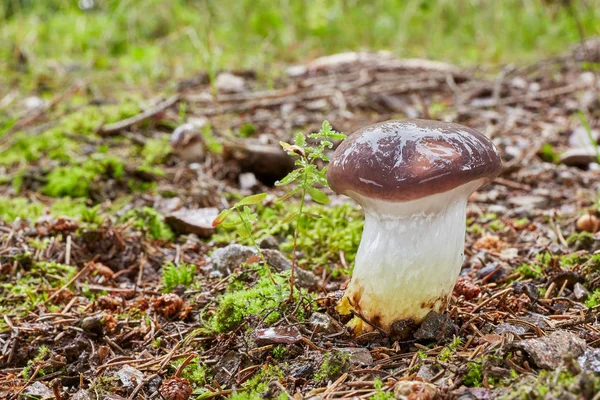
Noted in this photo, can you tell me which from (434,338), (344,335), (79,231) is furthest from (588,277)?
(79,231)

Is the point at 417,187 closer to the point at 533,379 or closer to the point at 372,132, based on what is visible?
the point at 372,132

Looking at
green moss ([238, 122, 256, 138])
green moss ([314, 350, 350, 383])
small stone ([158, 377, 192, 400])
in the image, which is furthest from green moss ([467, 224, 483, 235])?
green moss ([238, 122, 256, 138])

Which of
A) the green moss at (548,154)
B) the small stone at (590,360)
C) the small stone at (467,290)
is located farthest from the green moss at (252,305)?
the green moss at (548,154)

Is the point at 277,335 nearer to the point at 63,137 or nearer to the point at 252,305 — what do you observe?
the point at 252,305

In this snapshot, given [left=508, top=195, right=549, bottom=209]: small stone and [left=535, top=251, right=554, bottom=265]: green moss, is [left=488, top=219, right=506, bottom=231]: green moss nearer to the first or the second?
[left=508, top=195, right=549, bottom=209]: small stone

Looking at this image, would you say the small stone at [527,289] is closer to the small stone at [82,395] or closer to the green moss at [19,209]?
the small stone at [82,395]

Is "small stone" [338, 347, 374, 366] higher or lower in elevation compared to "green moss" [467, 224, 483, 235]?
higher
